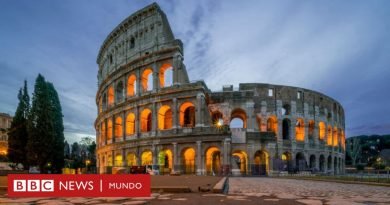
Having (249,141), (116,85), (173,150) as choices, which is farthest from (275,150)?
(116,85)

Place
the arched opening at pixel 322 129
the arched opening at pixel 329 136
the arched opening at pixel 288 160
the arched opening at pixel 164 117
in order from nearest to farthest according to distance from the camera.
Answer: the arched opening at pixel 164 117, the arched opening at pixel 288 160, the arched opening at pixel 322 129, the arched opening at pixel 329 136

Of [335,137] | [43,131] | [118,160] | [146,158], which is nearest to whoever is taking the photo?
[43,131]

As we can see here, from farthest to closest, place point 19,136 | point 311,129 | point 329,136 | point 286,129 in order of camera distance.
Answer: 1. point 329,136
2. point 311,129
3. point 286,129
4. point 19,136

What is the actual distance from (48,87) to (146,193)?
30.8 m

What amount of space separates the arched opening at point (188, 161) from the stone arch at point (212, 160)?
173 cm

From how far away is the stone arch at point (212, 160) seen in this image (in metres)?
33.1

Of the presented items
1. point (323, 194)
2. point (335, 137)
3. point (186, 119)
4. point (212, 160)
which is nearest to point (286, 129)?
point (335, 137)

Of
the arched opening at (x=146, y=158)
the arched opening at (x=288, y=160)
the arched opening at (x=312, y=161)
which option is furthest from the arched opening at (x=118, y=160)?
the arched opening at (x=312, y=161)

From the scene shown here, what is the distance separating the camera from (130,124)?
38781mm

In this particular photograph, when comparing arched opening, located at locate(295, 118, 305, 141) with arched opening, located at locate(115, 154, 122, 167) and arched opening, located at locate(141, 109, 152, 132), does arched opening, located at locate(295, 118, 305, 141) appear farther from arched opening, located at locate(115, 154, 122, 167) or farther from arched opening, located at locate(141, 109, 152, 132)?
arched opening, located at locate(115, 154, 122, 167)

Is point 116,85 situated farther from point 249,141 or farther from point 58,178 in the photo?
point 58,178

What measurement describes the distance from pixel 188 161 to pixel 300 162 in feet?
43.7

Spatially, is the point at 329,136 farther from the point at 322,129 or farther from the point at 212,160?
the point at 212,160

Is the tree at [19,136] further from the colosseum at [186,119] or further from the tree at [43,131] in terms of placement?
the colosseum at [186,119]
